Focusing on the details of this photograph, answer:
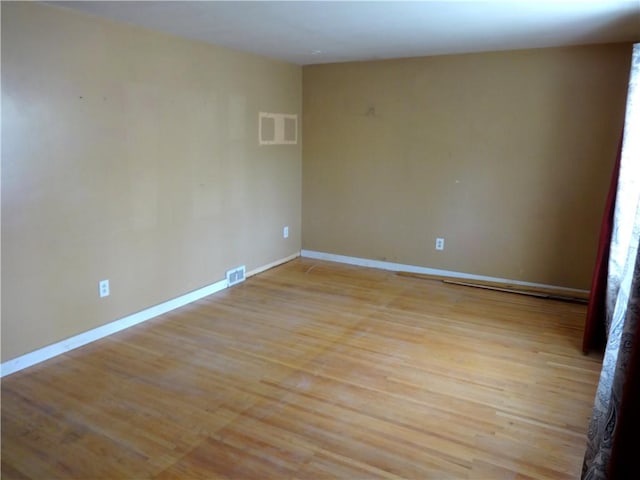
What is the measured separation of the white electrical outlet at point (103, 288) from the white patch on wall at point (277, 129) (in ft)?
6.87

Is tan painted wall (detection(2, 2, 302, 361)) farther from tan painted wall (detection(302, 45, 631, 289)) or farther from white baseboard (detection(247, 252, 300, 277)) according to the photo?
tan painted wall (detection(302, 45, 631, 289))

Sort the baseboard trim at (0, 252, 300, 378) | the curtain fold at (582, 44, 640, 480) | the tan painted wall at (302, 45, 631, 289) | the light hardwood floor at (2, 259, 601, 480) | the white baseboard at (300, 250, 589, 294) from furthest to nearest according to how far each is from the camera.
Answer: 1. the white baseboard at (300, 250, 589, 294)
2. the tan painted wall at (302, 45, 631, 289)
3. the baseboard trim at (0, 252, 300, 378)
4. the light hardwood floor at (2, 259, 601, 480)
5. the curtain fold at (582, 44, 640, 480)

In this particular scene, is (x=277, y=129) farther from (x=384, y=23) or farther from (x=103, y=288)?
(x=103, y=288)

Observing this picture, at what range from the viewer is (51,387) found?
103 inches

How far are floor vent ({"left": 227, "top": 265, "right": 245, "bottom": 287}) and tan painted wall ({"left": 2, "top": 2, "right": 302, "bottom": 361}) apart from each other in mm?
88

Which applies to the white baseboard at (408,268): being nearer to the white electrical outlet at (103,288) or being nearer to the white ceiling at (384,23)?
the white ceiling at (384,23)

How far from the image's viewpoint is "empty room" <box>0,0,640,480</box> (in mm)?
2197

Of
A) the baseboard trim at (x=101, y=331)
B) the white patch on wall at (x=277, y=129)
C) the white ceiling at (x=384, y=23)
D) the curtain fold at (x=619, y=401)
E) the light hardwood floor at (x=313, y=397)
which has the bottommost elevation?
the light hardwood floor at (x=313, y=397)

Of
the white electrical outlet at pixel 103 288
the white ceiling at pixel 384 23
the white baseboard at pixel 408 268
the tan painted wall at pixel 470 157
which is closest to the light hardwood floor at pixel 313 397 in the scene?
the white electrical outlet at pixel 103 288

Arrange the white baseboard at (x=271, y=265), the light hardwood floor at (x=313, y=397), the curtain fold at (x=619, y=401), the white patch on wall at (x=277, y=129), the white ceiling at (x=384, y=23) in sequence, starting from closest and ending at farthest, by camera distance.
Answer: the curtain fold at (x=619, y=401) → the light hardwood floor at (x=313, y=397) → the white ceiling at (x=384, y=23) → the white patch on wall at (x=277, y=129) → the white baseboard at (x=271, y=265)

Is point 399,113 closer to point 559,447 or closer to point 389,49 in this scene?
point 389,49

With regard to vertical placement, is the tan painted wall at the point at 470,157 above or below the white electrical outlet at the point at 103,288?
above

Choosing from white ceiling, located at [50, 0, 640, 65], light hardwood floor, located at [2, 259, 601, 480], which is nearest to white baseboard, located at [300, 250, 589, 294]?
light hardwood floor, located at [2, 259, 601, 480]

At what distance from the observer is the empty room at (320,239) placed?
2197mm
